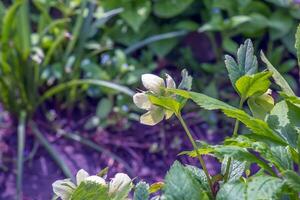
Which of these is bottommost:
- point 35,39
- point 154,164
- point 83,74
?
point 154,164

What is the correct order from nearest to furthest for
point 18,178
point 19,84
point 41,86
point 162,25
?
1. point 18,178
2. point 19,84
3. point 41,86
4. point 162,25

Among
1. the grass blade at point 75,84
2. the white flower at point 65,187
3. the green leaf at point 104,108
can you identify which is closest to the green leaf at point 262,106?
the white flower at point 65,187

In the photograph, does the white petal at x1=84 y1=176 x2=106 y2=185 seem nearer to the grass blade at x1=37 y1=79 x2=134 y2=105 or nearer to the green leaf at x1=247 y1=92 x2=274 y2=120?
the green leaf at x1=247 y1=92 x2=274 y2=120

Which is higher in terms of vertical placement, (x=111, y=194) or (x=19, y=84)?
(x=111, y=194)

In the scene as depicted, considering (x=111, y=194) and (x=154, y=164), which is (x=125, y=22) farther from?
(x=111, y=194)

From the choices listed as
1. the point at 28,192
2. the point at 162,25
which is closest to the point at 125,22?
the point at 162,25

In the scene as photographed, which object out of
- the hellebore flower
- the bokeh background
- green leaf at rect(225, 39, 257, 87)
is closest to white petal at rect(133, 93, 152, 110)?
the hellebore flower
